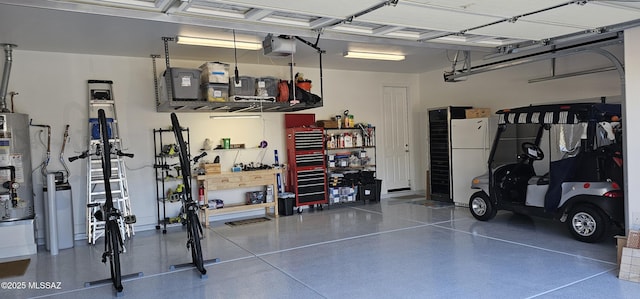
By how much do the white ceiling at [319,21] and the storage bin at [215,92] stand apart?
0.72 m

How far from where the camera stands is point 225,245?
570 cm

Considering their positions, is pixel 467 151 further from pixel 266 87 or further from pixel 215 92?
pixel 215 92

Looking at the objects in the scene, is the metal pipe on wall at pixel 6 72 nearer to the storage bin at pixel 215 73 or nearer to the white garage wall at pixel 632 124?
the storage bin at pixel 215 73

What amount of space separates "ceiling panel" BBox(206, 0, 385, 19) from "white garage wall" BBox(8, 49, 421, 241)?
13.6ft

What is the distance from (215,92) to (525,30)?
13.3 feet

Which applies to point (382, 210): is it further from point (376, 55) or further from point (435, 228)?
point (376, 55)

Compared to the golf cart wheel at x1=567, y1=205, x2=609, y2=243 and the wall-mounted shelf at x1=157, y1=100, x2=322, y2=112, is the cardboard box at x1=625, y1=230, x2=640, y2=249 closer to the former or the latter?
the golf cart wheel at x1=567, y1=205, x2=609, y2=243

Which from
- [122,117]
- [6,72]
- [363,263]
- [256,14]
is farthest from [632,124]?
[6,72]

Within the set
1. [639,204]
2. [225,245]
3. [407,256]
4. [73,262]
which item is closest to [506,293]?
[407,256]

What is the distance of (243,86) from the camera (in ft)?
21.8

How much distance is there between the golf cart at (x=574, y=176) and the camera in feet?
16.3

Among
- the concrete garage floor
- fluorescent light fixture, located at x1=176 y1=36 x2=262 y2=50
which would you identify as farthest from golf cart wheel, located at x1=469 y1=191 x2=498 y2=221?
fluorescent light fixture, located at x1=176 y1=36 x2=262 y2=50

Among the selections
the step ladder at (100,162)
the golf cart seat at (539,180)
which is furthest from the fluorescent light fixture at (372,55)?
A: the step ladder at (100,162)

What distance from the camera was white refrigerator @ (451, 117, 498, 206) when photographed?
739 centimetres
